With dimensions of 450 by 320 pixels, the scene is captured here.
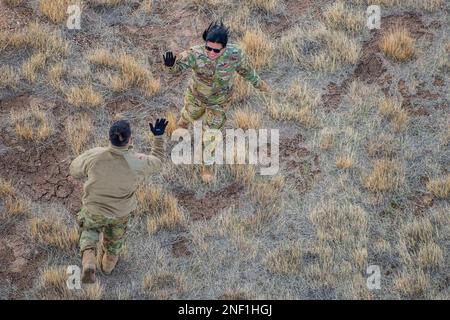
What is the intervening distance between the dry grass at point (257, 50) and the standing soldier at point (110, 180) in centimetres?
323

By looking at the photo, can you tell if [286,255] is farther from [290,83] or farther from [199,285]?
[290,83]

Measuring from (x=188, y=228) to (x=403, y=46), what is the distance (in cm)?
381

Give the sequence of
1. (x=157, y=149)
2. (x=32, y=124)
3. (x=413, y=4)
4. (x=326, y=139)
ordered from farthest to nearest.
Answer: (x=413, y=4) < (x=32, y=124) < (x=326, y=139) < (x=157, y=149)

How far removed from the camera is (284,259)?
6.71 meters

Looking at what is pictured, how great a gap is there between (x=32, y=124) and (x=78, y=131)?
55 cm

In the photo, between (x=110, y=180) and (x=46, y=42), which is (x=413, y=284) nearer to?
(x=110, y=180)

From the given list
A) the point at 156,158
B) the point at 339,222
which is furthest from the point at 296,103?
the point at 156,158

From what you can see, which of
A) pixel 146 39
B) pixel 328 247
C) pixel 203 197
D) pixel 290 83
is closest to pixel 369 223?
pixel 328 247

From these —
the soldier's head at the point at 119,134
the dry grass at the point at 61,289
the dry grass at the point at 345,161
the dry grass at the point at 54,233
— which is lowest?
the dry grass at the point at 61,289

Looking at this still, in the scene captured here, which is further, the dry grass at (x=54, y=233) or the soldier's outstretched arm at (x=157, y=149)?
the dry grass at (x=54, y=233)

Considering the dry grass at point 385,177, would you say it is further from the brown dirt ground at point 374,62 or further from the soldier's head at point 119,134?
the soldier's head at point 119,134

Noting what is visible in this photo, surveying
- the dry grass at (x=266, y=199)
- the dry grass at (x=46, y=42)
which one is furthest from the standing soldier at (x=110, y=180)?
the dry grass at (x=46, y=42)

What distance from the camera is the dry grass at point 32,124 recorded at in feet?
26.1

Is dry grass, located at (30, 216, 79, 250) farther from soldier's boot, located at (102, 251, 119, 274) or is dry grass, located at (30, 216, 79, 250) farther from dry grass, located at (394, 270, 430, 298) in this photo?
dry grass, located at (394, 270, 430, 298)
